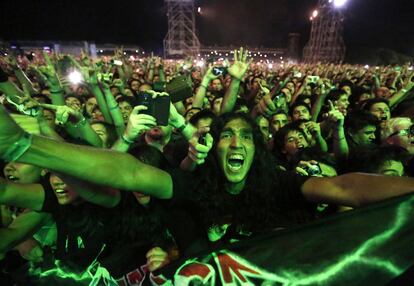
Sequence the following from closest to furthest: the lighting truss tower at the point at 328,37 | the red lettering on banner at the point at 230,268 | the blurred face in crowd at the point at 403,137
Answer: the red lettering on banner at the point at 230,268 → the blurred face in crowd at the point at 403,137 → the lighting truss tower at the point at 328,37

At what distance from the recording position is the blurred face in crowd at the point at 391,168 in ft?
7.95

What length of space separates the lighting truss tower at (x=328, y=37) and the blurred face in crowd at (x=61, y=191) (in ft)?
95.4

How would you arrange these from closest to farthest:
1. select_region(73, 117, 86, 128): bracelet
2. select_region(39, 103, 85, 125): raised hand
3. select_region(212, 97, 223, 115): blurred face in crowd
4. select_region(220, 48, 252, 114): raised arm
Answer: select_region(39, 103, 85, 125): raised hand < select_region(73, 117, 86, 128): bracelet < select_region(220, 48, 252, 114): raised arm < select_region(212, 97, 223, 115): blurred face in crowd

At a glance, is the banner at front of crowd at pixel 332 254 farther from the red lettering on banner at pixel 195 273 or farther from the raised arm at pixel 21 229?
the raised arm at pixel 21 229

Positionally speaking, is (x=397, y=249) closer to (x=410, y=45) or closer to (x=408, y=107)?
(x=408, y=107)

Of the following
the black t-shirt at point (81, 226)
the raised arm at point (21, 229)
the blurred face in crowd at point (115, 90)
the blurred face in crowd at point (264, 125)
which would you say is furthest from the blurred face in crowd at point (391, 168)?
the blurred face in crowd at point (115, 90)

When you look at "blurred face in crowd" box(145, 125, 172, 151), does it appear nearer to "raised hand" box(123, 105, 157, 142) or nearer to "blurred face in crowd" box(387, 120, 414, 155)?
"raised hand" box(123, 105, 157, 142)

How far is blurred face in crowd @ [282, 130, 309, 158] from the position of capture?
137 inches

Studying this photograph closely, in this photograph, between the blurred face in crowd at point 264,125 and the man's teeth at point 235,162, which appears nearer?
the man's teeth at point 235,162

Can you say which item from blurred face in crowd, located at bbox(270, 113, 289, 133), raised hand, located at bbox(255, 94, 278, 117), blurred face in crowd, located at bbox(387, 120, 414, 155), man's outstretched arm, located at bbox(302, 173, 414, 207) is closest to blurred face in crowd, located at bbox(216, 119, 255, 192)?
man's outstretched arm, located at bbox(302, 173, 414, 207)

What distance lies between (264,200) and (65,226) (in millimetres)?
1209

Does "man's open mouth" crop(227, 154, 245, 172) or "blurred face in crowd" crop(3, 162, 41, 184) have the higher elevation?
"man's open mouth" crop(227, 154, 245, 172)

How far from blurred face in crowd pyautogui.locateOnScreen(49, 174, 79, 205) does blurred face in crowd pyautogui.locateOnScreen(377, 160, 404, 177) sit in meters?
2.12

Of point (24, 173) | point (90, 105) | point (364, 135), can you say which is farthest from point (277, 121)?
point (24, 173)
